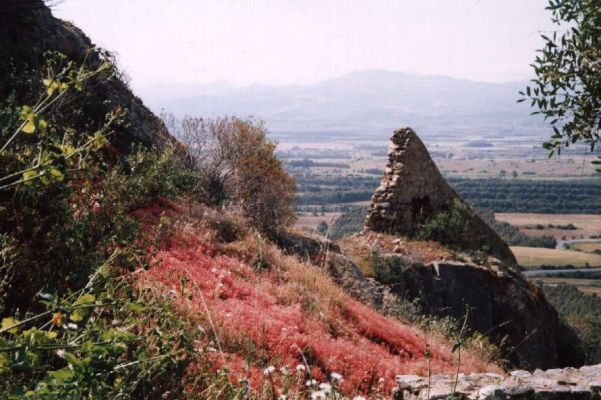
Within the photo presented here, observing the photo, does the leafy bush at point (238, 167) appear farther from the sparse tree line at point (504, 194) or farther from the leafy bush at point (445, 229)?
the sparse tree line at point (504, 194)

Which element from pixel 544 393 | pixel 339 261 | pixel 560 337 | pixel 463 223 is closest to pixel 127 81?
pixel 339 261

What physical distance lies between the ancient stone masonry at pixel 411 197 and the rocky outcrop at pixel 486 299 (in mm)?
2334

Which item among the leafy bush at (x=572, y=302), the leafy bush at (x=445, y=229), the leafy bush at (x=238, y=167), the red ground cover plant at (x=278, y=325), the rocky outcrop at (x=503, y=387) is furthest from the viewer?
the leafy bush at (x=572, y=302)

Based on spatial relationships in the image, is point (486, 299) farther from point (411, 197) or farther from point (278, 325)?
point (278, 325)

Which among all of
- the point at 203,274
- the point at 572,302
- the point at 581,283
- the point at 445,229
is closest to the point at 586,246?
the point at 581,283

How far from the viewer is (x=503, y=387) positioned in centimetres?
571

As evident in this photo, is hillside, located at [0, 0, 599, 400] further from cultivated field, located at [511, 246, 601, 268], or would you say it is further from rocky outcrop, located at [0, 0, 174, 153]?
cultivated field, located at [511, 246, 601, 268]

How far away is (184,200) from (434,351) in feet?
22.8

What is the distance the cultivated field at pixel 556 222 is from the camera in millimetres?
101812

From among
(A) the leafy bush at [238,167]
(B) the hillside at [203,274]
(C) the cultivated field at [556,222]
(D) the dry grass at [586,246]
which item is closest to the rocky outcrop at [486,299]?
(B) the hillside at [203,274]

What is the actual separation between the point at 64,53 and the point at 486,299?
15789 millimetres

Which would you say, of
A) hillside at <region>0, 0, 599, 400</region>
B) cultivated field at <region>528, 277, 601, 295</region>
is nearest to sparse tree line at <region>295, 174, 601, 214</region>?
cultivated field at <region>528, 277, 601, 295</region>

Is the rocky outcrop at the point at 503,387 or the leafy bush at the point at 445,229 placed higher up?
the rocky outcrop at the point at 503,387

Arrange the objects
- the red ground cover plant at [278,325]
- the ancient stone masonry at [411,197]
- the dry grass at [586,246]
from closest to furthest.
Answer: the red ground cover plant at [278,325] < the ancient stone masonry at [411,197] < the dry grass at [586,246]
